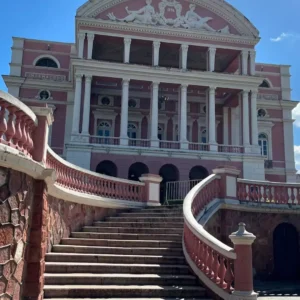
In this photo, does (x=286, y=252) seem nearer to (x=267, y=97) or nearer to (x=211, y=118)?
(x=211, y=118)

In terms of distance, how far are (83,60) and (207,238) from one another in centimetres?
1837

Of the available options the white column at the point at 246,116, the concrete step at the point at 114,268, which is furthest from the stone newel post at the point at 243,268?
the white column at the point at 246,116

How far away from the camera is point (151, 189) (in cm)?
1260

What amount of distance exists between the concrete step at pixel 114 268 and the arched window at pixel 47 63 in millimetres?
23965

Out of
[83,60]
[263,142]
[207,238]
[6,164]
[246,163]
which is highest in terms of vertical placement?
[83,60]

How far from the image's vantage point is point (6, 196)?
4.75m

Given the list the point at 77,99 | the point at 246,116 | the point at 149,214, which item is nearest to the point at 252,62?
the point at 246,116

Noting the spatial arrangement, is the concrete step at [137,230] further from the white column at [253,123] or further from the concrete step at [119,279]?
the white column at [253,123]

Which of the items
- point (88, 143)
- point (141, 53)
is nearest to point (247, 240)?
point (88, 143)

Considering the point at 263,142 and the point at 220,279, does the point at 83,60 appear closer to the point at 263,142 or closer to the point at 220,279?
the point at 263,142

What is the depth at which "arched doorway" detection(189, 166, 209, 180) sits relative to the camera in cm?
2398

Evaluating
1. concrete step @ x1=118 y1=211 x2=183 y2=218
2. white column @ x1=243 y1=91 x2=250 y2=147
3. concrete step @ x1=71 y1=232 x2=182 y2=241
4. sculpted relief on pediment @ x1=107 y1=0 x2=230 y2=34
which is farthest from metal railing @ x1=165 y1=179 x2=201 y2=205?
sculpted relief on pediment @ x1=107 y1=0 x2=230 y2=34

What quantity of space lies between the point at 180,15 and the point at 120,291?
22855 mm

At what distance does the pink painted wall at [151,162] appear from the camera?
22375 millimetres
